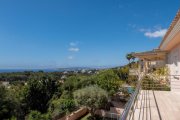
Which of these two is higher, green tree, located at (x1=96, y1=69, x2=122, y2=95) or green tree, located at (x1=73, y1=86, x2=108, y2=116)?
green tree, located at (x1=96, y1=69, x2=122, y2=95)

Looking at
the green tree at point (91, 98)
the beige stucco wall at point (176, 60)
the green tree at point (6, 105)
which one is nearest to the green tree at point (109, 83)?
the green tree at point (91, 98)

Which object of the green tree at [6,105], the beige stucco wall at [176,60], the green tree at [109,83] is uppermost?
the beige stucco wall at [176,60]

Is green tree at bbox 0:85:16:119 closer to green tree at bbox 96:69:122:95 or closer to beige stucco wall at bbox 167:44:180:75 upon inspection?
green tree at bbox 96:69:122:95

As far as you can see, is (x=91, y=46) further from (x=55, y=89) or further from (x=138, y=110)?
(x=138, y=110)

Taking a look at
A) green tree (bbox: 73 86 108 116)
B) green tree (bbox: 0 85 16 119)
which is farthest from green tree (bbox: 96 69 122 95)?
green tree (bbox: 0 85 16 119)

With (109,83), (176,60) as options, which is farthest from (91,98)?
(176,60)

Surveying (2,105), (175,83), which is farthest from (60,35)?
(175,83)

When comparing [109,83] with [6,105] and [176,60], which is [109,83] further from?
[176,60]

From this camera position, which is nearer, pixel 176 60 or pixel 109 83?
pixel 176 60

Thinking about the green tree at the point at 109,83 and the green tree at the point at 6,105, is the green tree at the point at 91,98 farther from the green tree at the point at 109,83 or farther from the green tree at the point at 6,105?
the green tree at the point at 6,105

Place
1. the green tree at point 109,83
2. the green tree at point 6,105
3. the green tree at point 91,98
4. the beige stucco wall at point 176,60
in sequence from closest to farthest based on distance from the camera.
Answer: the beige stucco wall at point 176,60 → the green tree at point 91,98 → the green tree at point 6,105 → the green tree at point 109,83

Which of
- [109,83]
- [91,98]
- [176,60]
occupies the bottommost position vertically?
[91,98]

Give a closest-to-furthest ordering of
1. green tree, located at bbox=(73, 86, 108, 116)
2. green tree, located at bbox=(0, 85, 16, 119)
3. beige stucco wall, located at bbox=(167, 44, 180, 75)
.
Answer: beige stucco wall, located at bbox=(167, 44, 180, 75)
green tree, located at bbox=(73, 86, 108, 116)
green tree, located at bbox=(0, 85, 16, 119)

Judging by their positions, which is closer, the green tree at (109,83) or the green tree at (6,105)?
the green tree at (6,105)
